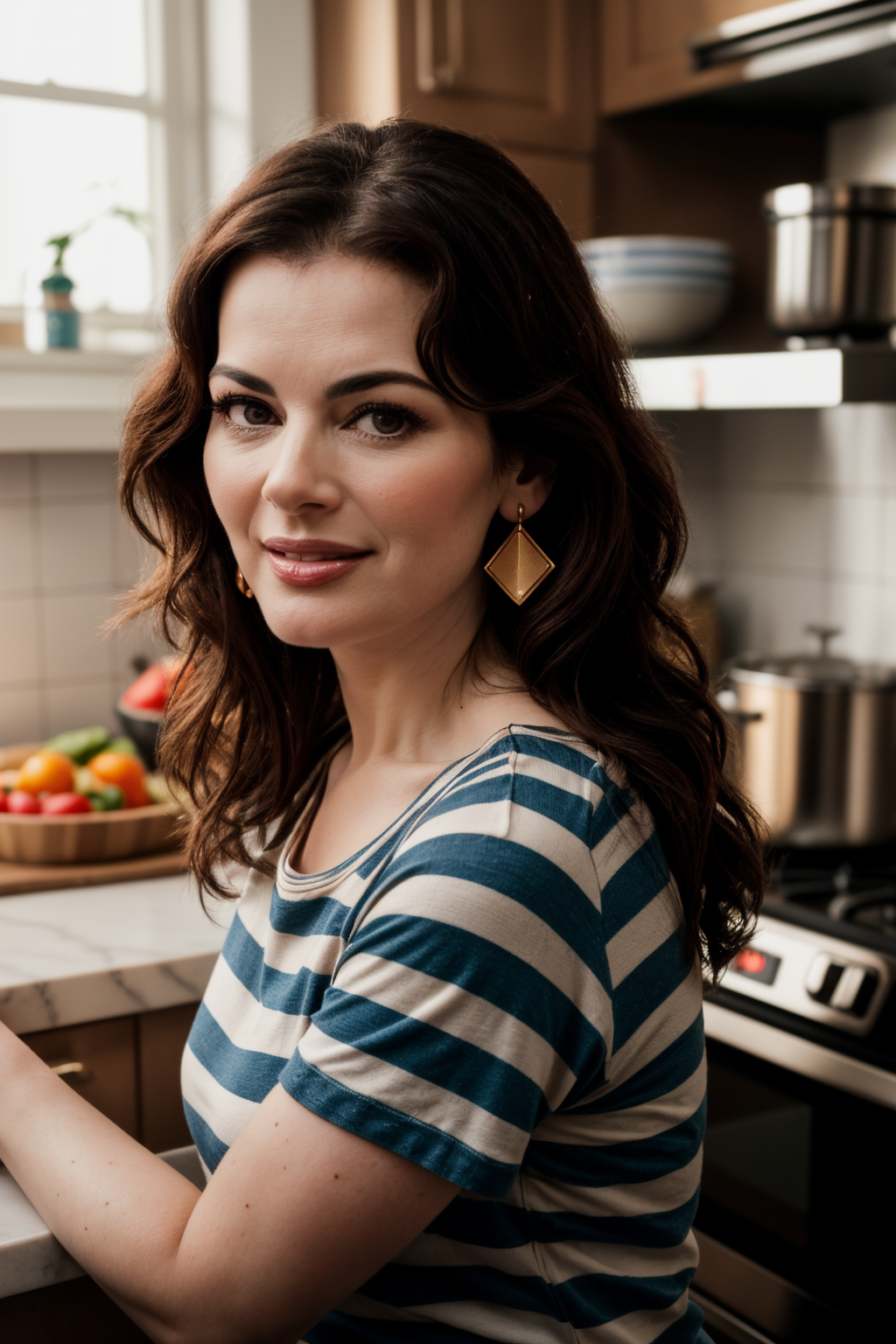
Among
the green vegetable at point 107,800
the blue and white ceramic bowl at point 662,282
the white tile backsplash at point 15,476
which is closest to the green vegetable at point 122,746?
the green vegetable at point 107,800

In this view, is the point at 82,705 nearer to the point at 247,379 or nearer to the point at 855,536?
the point at 855,536

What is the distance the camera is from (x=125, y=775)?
5.37 feet

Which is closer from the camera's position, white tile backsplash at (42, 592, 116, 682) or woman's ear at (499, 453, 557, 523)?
woman's ear at (499, 453, 557, 523)

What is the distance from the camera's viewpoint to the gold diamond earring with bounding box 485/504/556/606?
2.84 feet

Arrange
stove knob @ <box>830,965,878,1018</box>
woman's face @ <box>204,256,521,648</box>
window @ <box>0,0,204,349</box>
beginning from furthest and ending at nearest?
1. window @ <box>0,0,204,349</box>
2. stove knob @ <box>830,965,878,1018</box>
3. woman's face @ <box>204,256,521,648</box>

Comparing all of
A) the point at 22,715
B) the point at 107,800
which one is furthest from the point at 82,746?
the point at 22,715

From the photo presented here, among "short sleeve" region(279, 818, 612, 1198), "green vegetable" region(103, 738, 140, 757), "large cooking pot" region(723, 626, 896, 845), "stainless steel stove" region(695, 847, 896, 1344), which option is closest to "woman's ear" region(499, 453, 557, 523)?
"short sleeve" region(279, 818, 612, 1198)

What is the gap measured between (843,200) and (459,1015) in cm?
129

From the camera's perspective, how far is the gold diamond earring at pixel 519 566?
0.86 m

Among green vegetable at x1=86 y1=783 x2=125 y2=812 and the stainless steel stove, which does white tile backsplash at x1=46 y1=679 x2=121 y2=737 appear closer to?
green vegetable at x1=86 y1=783 x2=125 y2=812

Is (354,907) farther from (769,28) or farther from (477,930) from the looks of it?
(769,28)

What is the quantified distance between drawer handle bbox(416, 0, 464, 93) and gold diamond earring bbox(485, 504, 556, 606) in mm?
1272

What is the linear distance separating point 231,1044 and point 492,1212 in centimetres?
23

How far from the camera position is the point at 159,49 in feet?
6.98
